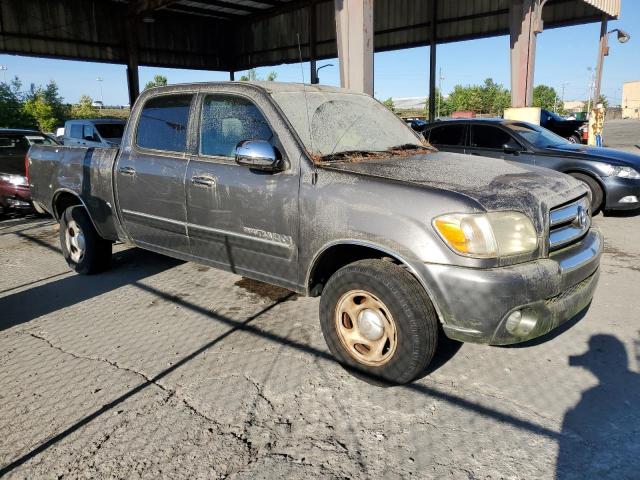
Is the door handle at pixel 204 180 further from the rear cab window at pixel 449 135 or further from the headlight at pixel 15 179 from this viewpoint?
the headlight at pixel 15 179

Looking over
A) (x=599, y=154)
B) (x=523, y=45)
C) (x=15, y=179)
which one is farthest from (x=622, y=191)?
(x=15, y=179)

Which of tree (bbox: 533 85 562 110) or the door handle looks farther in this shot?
tree (bbox: 533 85 562 110)

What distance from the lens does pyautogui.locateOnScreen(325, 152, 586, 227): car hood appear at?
8.80 ft

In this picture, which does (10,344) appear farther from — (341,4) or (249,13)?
(249,13)

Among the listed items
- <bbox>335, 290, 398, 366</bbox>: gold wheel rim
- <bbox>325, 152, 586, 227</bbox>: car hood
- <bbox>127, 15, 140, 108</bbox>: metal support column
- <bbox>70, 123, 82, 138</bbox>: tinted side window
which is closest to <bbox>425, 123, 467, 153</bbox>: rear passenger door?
<bbox>325, 152, 586, 227</bbox>: car hood

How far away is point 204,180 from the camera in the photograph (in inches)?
144

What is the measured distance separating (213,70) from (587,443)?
28624mm

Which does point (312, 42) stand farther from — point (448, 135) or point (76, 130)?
point (448, 135)

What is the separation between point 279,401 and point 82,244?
3.37 meters

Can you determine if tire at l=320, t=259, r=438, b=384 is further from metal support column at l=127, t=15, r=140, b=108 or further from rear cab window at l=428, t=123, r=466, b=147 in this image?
metal support column at l=127, t=15, r=140, b=108

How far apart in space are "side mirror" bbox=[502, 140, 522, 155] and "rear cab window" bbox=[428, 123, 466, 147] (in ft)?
2.41

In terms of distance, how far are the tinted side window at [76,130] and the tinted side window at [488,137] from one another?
10.4 meters

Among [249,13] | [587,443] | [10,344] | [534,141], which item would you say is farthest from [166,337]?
[249,13]

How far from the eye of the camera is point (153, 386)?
2.94 meters
